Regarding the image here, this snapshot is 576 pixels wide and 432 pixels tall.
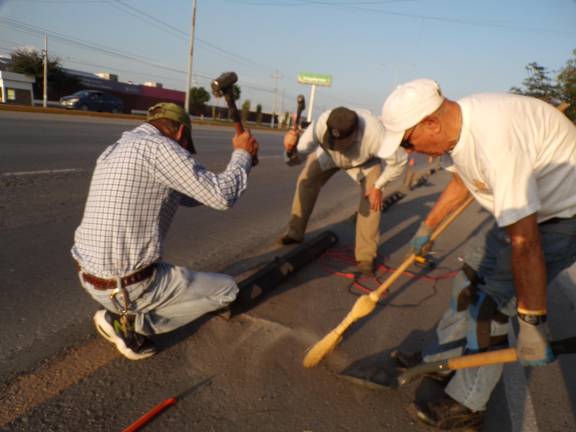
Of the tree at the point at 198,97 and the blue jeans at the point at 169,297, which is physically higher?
the tree at the point at 198,97

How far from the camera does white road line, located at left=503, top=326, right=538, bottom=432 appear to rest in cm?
258

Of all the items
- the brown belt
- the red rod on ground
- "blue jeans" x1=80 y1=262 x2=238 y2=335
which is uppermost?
the brown belt

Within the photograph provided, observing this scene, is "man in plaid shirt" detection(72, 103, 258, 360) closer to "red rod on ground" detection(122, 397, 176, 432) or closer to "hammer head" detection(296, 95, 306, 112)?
"red rod on ground" detection(122, 397, 176, 432)

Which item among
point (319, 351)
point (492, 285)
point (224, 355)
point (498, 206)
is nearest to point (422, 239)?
point (492, 285)

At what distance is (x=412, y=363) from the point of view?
3.04 meters

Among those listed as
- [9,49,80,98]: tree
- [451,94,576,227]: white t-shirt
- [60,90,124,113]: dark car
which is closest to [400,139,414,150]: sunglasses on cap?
[451,94,576,227]: white t-shirt

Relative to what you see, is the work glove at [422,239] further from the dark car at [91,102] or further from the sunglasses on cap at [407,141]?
the dark car at [91,102]

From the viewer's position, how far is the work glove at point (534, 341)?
203 cm

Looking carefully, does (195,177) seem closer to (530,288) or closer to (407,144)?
(407,144)

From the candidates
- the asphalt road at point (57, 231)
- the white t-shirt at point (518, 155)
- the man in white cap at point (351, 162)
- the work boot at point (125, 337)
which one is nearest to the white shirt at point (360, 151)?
the man in white cap at point (351, 162)

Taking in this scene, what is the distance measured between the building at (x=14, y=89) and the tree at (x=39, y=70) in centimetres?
1003

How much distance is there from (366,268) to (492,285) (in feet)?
7.15

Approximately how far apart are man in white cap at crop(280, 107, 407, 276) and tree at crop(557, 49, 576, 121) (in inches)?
277

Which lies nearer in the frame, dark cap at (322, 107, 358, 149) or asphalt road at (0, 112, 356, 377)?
asphalt road at (0, 112, 356, 377)
